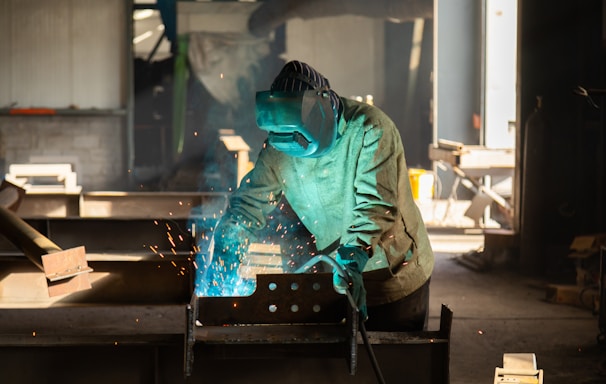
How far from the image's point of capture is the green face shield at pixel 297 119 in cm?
302

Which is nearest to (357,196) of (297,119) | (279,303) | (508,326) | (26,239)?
(297,119)

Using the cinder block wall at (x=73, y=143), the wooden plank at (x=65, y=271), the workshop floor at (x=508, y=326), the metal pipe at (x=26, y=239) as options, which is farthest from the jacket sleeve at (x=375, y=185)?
the cinder block wall at (x=73, y=143)

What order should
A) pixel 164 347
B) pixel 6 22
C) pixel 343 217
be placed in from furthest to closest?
pixel 6 22, pixel 343 217, pixel 164 347

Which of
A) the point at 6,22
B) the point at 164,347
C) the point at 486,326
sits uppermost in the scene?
the point at 6,22

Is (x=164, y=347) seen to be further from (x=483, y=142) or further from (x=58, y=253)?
(x=483, y=142)

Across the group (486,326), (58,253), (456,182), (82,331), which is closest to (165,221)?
(82,331)

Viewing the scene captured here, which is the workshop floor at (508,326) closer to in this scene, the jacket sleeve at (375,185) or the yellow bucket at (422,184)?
the jacket sleeve at (375,185)

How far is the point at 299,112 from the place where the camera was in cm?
302

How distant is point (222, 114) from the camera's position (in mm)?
14406

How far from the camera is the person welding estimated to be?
3.05 meters

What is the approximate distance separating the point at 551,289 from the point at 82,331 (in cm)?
357

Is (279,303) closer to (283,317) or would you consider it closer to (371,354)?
(283,317)

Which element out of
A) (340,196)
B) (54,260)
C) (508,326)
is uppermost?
(340,196)

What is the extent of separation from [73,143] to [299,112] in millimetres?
11576
